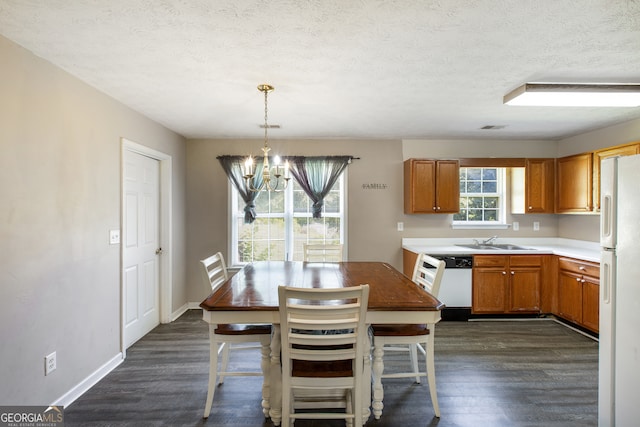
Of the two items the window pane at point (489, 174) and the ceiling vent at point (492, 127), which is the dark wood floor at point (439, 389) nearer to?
the window pane at point (489, 174)

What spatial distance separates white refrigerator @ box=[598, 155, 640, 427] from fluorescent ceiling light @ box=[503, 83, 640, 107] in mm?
938

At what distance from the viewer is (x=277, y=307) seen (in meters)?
1.76

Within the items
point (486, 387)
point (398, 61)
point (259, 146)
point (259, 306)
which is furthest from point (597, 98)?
point (259, 146)

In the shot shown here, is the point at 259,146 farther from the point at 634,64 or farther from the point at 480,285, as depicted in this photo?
the point at 634,64

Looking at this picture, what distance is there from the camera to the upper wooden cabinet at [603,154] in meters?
3.09

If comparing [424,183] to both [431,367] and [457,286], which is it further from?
[431,367]

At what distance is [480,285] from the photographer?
3760 mm

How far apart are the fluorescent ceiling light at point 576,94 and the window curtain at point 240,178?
2978 mm

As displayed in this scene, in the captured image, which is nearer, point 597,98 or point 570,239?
point 597,98

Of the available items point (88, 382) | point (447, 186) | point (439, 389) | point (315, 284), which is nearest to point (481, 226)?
point (447, 186)

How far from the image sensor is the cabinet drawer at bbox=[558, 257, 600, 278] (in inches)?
125

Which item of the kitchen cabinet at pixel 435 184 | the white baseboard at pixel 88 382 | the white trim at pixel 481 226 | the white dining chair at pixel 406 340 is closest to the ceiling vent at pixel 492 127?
the kitchen cabinet at pixel 435 184

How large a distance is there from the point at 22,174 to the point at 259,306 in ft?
5.20

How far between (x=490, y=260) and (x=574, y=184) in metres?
1.41
